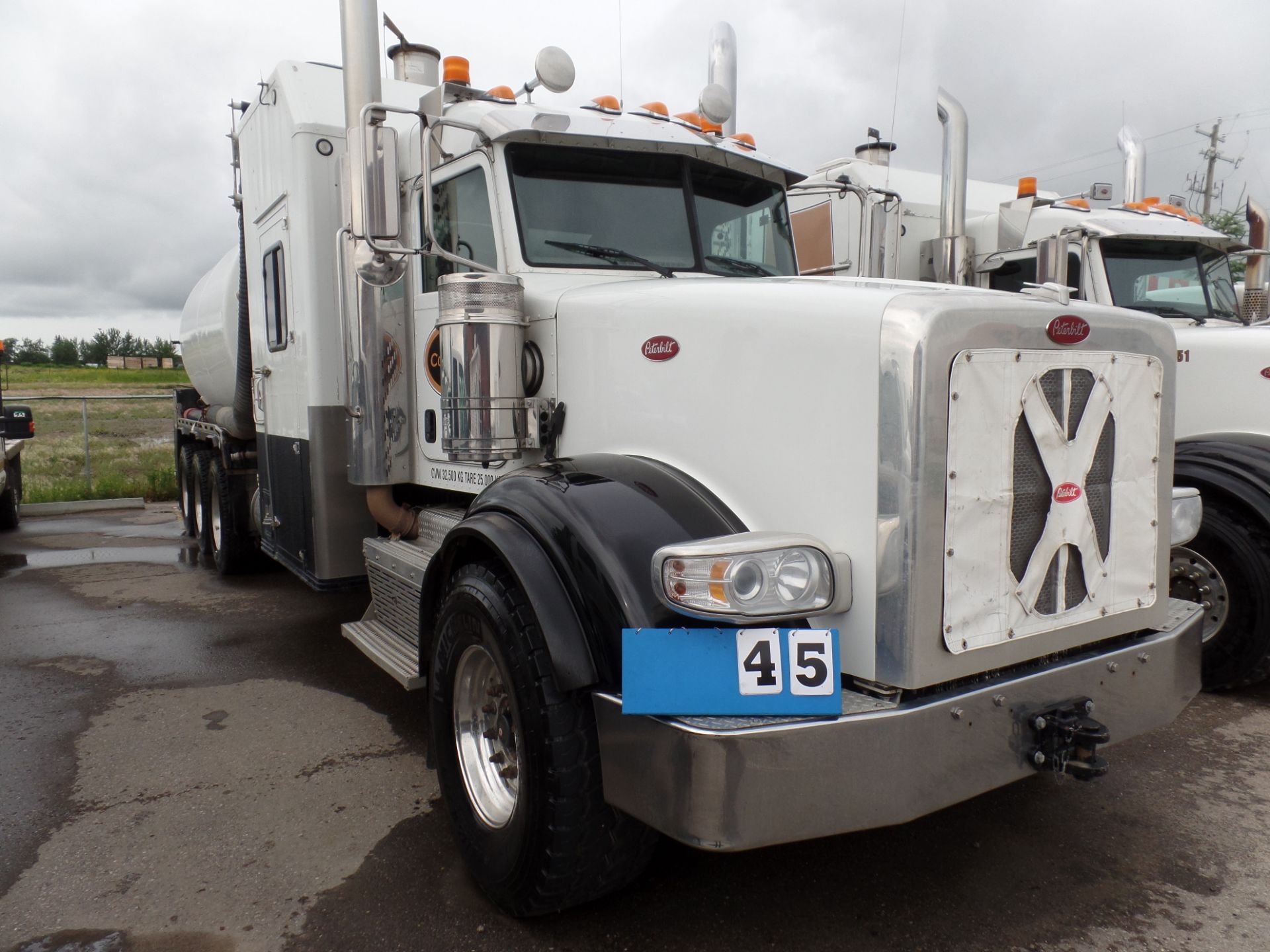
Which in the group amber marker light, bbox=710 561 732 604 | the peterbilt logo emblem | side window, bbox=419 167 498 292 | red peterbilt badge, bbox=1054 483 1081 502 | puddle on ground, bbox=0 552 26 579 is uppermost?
side window, bbox=419 167 498 292

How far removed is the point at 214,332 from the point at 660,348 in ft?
18.8

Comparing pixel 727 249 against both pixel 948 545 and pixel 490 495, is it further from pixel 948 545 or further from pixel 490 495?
pixel 948 545

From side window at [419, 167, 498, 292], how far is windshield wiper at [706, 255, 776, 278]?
0.88 meters

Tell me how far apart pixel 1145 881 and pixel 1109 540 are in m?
1.16

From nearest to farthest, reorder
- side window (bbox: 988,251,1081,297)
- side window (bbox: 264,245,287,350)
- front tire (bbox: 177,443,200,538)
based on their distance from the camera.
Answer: side window (bbox: 264,245,287,350) → side window (bbox: 988,251,1081,297) → front tire (bbox: 177,443,200,538)

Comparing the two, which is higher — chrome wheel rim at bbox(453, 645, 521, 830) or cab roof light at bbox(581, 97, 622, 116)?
cab roof light at bbox(581, 97, 622, 116)

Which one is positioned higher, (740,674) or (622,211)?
(622,211)

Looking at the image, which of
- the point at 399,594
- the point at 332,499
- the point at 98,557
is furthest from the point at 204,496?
the point at 399,594

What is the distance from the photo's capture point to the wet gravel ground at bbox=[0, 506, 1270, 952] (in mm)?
2703

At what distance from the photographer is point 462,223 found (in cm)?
385

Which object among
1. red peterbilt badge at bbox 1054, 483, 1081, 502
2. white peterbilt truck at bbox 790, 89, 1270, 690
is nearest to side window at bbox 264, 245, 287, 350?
white peterbilt truck at bbox 790, 89, 1270, 690

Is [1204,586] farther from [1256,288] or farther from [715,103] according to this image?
[715,103]

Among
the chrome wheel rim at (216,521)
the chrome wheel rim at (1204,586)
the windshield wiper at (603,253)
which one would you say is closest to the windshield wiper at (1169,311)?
the chrome wheel rim at (1204,586)

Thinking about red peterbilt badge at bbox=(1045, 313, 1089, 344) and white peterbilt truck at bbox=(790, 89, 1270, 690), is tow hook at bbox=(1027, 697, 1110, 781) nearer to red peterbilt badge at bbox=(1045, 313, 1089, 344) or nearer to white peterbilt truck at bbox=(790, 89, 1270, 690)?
red peterbilt badge at bbox=(1045, 313, 1089, 344)
